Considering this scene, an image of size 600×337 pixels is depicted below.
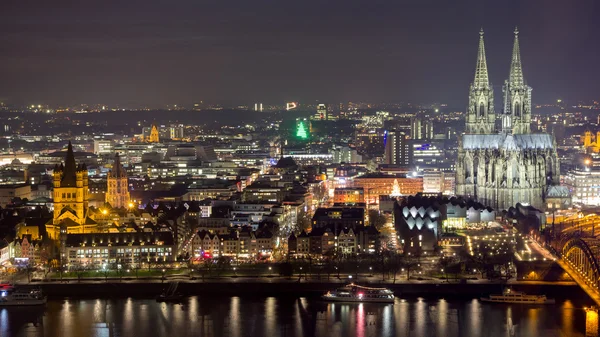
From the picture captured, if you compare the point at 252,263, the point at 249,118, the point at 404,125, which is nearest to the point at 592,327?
the point at 252,263

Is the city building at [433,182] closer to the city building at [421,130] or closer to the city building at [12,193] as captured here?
the city building at [12,193]

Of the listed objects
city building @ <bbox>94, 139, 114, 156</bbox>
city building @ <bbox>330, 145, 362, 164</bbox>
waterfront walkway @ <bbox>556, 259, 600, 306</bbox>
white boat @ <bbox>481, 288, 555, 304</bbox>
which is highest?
city building @ <bbox>94, 139, 114, 156</bbox>

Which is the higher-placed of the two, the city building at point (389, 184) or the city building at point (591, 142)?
the city building at point (591, 142)

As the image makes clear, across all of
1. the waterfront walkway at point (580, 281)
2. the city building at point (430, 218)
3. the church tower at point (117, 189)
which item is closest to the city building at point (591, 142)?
the city building at point (430, 218)

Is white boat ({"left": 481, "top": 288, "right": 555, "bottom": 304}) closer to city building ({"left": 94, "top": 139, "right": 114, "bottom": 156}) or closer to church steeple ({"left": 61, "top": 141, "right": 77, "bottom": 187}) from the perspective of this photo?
church steeple ({"left": 61, "top": 141, "right": 77, "bottom": 187})

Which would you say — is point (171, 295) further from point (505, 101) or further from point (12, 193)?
point (505, 101)

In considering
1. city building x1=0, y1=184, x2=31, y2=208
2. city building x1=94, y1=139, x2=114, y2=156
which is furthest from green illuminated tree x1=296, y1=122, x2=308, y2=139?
city building x1=0, y1=184, x2=31, y2=208
